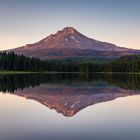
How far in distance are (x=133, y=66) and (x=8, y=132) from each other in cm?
17435

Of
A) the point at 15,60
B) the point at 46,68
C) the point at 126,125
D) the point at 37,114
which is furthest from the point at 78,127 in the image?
the point at 46,68

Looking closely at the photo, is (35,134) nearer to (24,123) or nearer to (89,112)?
(24,123)

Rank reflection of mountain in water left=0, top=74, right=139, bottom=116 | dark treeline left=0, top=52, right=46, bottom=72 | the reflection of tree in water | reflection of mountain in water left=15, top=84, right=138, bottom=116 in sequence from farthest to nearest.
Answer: dark treeline left=0, top=52, right=46, bottom=72, the reflection of tree in water, reflection of mountain in water left=0, top=74, right=139, bottom=116, reflection of mountain in water left=15, top=84, right=138, bottom=116

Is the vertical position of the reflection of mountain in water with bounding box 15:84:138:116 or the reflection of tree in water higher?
the reflection of mountain in water with bounding box 15:84:138:116

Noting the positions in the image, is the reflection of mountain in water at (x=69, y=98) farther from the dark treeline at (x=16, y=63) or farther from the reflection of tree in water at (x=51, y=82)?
the dark treeline at (x=16, y=63)

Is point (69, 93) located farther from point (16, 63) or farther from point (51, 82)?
point (16, 63)

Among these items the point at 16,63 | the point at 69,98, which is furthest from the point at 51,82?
the point at 16,63

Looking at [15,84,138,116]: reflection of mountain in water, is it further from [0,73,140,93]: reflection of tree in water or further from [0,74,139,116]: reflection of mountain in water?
[0,73,140,93]: reflection of tree in water

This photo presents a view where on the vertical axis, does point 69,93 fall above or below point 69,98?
below

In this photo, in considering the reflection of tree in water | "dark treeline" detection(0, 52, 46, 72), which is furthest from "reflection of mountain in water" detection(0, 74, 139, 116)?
"dark treeline" detection(0, 52, 46, 72)

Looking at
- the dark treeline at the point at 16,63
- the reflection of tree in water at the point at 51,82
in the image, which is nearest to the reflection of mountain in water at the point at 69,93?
the reflection of tree in water at the point at 51,82

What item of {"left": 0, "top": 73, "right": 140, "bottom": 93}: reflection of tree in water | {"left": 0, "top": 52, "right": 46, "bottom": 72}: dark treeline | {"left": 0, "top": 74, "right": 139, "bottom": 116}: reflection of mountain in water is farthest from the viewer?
{"left": 0, "top": 52, "right": 46, "bottom": 72}: dark treeline

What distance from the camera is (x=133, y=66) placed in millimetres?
186500

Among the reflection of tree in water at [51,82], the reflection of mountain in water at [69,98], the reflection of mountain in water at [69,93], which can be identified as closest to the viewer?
the reflection of mountain in water at [69,98]
